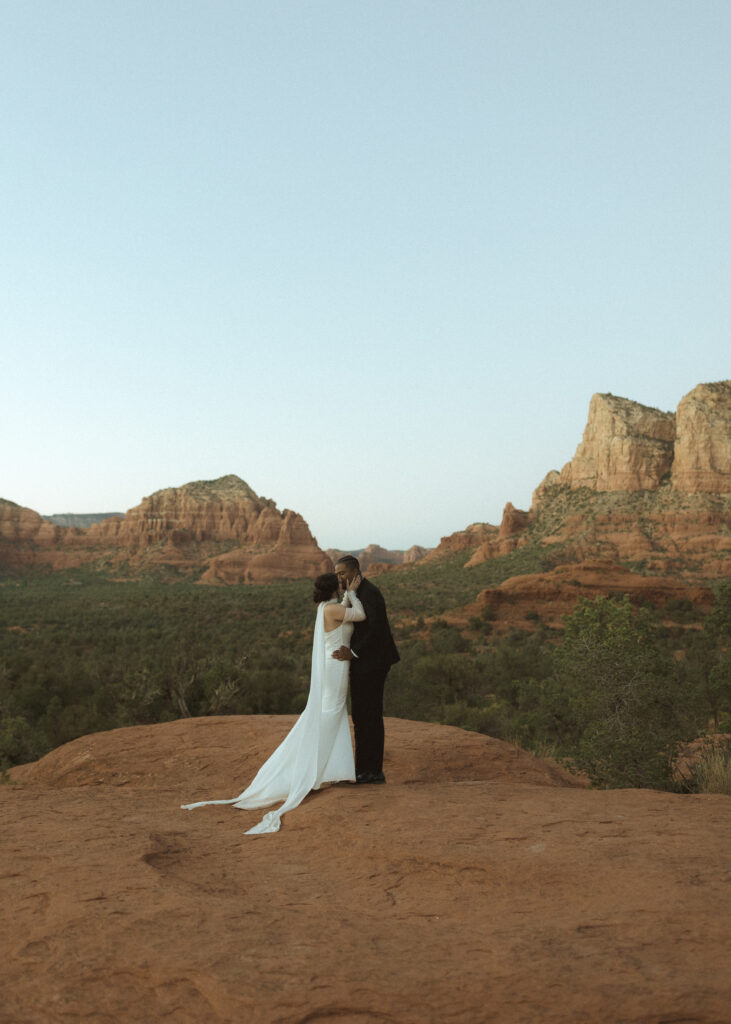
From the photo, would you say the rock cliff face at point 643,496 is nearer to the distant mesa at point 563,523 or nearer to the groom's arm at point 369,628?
the distant mesa at point 563,523

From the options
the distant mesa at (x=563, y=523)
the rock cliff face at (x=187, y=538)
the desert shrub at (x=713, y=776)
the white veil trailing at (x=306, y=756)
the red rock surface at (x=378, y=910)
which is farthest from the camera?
the rock cliff face at (x=187, y=538)

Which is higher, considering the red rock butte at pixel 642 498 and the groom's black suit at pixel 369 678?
the red rock butte at pixel 642 498

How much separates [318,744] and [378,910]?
2470 mm

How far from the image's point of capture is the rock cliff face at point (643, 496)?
59.5 metres

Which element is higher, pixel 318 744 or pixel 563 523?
pixel 563 523

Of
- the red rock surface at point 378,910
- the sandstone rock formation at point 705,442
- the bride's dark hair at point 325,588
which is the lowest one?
the red rock surface at point 378,910

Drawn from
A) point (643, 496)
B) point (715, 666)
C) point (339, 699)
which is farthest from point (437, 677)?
point (643, 496)

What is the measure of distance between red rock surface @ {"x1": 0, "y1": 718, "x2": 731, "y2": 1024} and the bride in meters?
0.21

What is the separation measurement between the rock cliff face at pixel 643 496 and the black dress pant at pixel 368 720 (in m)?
52.8

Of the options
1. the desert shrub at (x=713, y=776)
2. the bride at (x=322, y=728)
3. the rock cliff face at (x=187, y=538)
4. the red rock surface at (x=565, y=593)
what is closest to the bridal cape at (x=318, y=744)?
the bride at (x=322, y=728)

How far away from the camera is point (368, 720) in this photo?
6.36 metres

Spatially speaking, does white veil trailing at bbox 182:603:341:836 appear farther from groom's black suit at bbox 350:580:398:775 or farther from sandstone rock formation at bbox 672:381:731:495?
sandstone rock formation at bbox 672:381:731:495

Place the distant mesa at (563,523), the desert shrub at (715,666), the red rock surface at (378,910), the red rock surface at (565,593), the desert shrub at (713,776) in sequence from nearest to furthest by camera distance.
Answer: the red rock surface at (378,910) < the desert shrub at (713,776) < the desert shrub at (715,666) < the red rock surface at (565,593) < the distant mesa at (563,523)

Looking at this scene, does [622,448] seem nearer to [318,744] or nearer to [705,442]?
[705,442]
